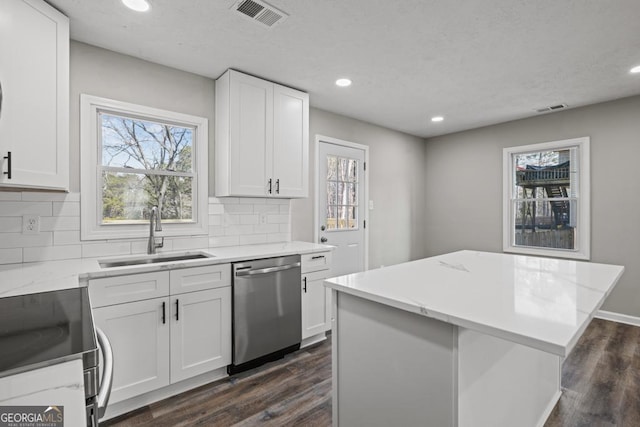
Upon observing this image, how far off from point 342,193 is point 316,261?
1410 mm

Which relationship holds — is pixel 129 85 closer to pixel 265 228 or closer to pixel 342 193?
pixel 265 228

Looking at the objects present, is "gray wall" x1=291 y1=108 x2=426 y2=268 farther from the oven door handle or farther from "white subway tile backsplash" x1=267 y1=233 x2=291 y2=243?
the oven door handle

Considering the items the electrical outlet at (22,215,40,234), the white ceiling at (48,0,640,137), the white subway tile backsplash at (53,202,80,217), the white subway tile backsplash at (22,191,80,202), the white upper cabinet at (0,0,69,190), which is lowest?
the electrical outlet at (22,215,40,234)

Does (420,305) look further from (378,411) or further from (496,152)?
(496,152)

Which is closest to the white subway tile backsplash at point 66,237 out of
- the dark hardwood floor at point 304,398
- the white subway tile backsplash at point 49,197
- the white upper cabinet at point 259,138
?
the white subway tile backsplash at point 49,197

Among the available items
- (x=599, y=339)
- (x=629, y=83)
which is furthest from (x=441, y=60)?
(x=599, y=339)

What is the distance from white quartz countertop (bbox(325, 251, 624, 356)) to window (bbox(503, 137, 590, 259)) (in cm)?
262

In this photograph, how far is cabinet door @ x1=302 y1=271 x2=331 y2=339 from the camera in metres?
2.90

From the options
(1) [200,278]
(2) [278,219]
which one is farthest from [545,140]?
(1) [200,278]

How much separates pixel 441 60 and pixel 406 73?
0.35 meters

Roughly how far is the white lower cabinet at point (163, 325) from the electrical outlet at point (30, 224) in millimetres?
714

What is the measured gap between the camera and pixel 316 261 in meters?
3.00

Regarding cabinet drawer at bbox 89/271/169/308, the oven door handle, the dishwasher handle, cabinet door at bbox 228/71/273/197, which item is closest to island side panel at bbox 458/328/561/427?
the oven door handle

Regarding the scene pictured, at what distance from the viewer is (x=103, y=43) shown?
7.71 feet
